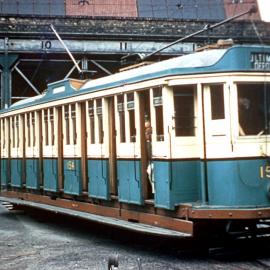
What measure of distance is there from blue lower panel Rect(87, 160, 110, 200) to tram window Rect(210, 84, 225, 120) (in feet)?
8.77

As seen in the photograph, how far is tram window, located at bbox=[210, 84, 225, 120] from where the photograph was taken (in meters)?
8.48

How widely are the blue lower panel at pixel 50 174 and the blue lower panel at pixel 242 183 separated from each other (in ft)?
17.7

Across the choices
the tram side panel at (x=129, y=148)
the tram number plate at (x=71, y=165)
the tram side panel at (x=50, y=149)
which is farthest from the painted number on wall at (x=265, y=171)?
the tram side panel at (x=50, y=149)

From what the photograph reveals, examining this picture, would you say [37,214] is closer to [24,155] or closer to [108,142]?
[24,155]

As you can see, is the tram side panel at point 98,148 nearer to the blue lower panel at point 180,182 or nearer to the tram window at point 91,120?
the tram window at point 91,120

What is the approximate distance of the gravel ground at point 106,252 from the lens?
835cm

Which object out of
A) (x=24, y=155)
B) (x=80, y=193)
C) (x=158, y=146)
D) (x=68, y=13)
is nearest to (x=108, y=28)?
(x=68, y=13)

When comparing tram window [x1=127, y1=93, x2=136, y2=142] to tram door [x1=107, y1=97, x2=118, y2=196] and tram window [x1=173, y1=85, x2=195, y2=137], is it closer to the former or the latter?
tram door [x1=107, y1=97, x2=118, y2=196]

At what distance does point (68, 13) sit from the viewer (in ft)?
84.8

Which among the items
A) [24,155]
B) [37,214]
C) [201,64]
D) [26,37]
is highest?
[26,37]

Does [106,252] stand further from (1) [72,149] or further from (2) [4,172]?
(2) [4,172]

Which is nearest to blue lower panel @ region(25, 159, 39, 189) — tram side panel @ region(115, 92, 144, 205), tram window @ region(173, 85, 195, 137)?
tram side panel @ region(115, 92, 144, 205)

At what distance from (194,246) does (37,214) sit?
282 inches

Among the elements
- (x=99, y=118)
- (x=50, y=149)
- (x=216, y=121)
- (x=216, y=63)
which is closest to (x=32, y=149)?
(x=50, y=149)
